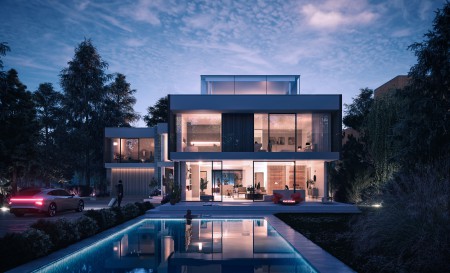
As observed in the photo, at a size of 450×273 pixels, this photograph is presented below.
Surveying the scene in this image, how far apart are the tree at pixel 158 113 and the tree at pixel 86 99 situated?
1598 centimetres

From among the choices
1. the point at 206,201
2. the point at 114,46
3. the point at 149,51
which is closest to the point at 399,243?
the point at 206,201

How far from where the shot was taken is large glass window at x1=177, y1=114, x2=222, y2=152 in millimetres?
21312

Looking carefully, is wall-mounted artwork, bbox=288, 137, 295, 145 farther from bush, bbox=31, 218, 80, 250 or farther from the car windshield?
bush, bbox=31, 218, 80, 250

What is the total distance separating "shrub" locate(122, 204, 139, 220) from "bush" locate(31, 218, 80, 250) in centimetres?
452

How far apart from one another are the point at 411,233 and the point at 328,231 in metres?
5.06

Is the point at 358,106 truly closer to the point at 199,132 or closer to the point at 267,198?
the point at 267,198

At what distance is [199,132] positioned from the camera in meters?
21.9

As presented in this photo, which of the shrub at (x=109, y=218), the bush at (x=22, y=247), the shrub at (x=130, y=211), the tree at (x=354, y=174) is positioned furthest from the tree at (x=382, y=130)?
the bush at (x=22, y=247)

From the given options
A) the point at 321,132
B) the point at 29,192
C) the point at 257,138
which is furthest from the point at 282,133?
the point at 29,192

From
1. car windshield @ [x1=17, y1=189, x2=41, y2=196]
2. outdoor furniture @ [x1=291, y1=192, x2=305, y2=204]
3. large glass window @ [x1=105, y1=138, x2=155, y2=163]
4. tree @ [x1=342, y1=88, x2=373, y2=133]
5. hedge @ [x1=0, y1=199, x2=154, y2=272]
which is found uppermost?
tree @ [x1=342, y1=88, x2=373, y2=133]

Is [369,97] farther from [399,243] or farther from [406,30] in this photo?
[399,243]

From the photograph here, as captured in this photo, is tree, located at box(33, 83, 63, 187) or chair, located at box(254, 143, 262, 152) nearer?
chair, located at box(254, 143, 262, 152)

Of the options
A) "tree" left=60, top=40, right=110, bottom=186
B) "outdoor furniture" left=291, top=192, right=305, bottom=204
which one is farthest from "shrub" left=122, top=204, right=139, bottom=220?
"tree" left=60, top=40, right=110, bottom=186

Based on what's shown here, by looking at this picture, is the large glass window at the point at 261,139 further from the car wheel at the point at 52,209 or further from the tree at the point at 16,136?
the tree at the point at 16,136
